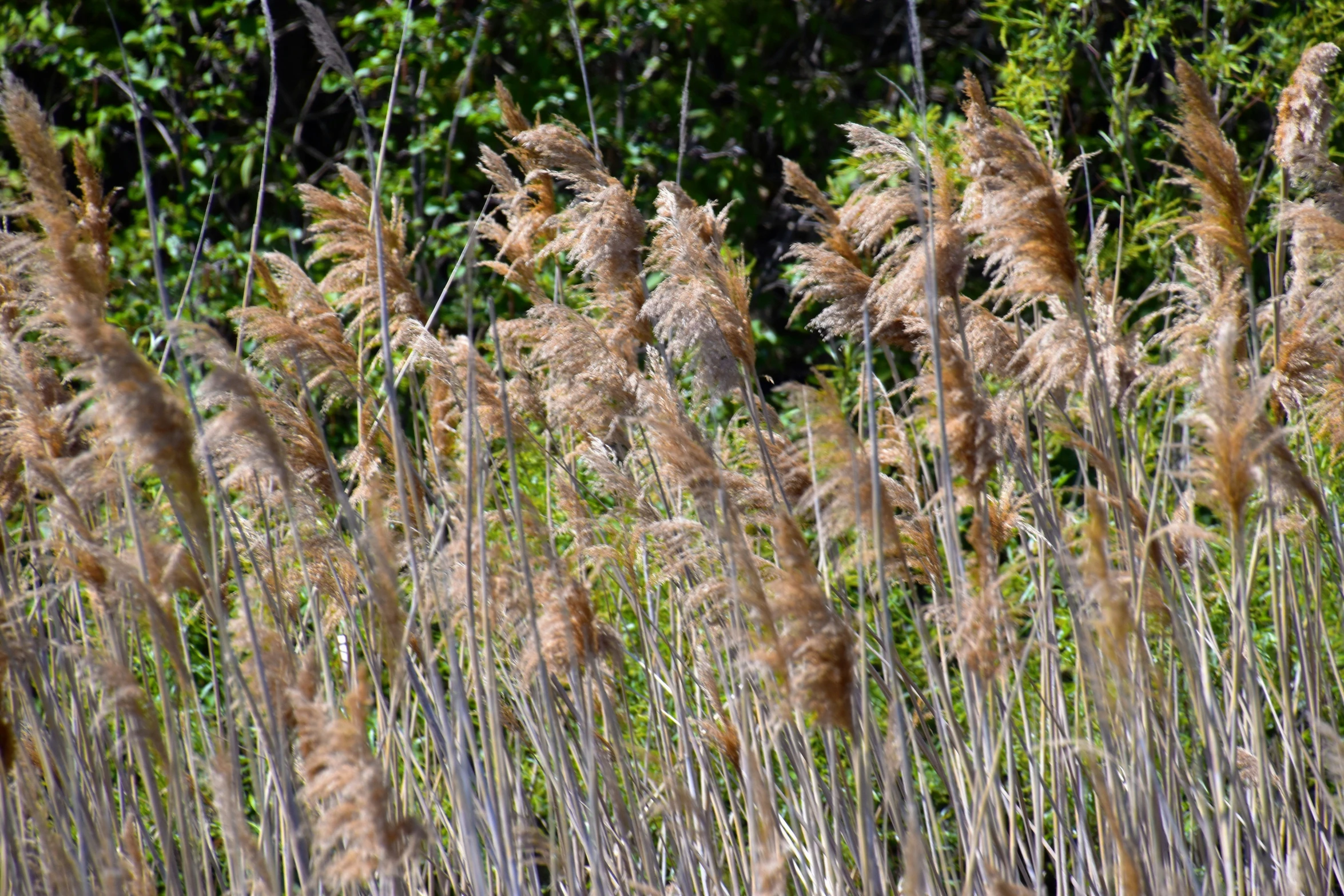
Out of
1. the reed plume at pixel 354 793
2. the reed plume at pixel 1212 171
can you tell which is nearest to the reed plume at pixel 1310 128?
the reed plume at pixel 1212 171

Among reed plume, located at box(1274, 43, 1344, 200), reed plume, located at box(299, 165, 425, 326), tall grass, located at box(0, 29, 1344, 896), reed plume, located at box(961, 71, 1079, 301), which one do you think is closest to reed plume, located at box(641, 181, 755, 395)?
tall grass, located at box(0, 29, 1344, 896)

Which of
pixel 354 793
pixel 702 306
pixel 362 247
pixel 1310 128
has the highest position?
pixel 362 247

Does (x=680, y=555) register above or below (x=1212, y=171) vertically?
below

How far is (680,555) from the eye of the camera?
199 cm

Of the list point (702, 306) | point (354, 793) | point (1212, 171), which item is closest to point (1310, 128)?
point (1212, 171)

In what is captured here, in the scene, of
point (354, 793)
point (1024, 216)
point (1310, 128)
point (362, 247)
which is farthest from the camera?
point (362, 247)

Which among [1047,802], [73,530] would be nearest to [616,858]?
[73,530]

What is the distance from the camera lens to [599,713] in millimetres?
2721

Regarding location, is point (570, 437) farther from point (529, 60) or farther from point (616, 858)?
point (529, 60)

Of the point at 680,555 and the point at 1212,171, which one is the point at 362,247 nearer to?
the point at 680,555

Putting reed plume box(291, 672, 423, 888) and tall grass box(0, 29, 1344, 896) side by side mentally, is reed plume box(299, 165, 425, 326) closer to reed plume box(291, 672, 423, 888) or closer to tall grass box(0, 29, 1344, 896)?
tall grass box(0, 29, 1344, 896)

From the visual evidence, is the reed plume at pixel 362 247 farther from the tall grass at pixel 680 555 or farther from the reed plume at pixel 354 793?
the reed plume at pixel 354 793

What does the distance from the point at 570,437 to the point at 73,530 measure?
3.74 ft

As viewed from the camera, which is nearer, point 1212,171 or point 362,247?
point 1212,171
